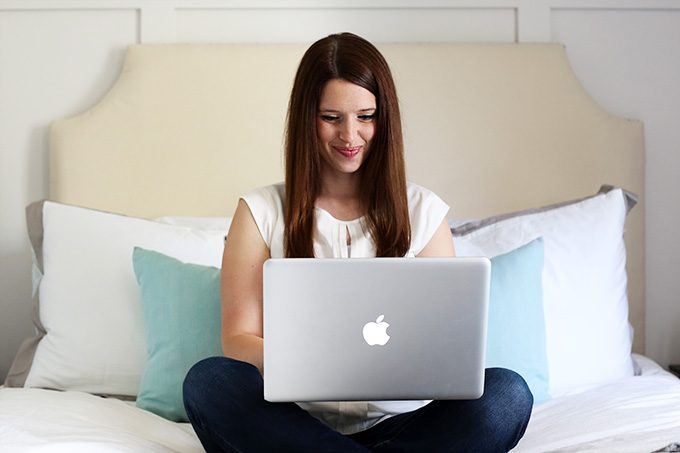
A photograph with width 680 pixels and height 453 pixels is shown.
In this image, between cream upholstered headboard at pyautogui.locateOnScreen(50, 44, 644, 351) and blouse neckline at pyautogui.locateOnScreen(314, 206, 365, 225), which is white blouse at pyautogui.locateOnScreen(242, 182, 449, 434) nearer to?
blouse neckline at pyautogui.locateOnScreen(314, 206, 365, 225)

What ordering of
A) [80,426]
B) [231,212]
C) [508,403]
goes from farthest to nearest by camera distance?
[231,212] → [80,426] → [508,403]

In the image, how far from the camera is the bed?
2.02 metres

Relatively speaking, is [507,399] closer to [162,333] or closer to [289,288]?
[289,288]

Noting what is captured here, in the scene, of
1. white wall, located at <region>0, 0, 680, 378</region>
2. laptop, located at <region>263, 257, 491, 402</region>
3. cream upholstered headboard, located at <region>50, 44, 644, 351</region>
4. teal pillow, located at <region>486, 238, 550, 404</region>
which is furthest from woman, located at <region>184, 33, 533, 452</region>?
white wall, located at <region>0, 0, 680, 378</region>

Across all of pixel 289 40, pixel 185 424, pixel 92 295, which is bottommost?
pixel 185 424

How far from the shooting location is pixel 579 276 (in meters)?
2.30

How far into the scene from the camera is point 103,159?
267 cm

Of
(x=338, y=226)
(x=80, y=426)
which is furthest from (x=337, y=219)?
(x=80, y=426)

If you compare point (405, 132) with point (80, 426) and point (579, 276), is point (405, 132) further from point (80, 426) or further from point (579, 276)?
point (80, 426)

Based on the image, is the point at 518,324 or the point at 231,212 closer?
the point at 518,324

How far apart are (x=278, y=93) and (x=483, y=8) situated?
0.57 m

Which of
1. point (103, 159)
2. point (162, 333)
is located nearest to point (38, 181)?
point (103, 159)

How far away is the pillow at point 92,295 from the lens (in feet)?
A: 7.29

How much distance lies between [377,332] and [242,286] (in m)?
0.50
